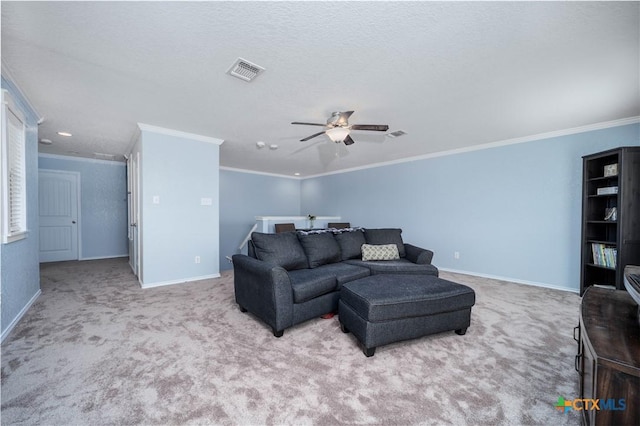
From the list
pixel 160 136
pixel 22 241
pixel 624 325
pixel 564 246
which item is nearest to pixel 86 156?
pixel 160 136

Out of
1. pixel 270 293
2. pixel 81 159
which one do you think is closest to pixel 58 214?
pixel 81 159

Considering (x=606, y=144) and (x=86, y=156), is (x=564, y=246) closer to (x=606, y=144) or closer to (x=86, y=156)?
(x=606, y=144)

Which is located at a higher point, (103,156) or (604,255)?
(103,156)

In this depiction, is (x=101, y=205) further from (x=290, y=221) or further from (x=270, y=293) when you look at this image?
(x=270, y=293)

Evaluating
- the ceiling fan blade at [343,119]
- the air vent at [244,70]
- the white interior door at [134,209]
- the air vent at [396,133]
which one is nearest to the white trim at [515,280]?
the air vent at [396,133]

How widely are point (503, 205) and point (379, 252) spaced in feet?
7.93

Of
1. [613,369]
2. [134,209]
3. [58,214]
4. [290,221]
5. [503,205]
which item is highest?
[503,205]

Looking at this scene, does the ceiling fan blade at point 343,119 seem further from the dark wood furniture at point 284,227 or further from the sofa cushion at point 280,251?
the dark wood furniture at point 284,227

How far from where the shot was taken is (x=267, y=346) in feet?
6.69

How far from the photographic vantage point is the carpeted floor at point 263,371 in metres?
1.36

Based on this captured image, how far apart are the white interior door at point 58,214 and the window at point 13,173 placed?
3.74 m

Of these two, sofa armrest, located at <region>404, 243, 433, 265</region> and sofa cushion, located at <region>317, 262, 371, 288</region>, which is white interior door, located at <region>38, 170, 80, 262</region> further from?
sofa armrest, located at <region>404, 243, 433, 265</region>

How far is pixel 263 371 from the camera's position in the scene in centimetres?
171

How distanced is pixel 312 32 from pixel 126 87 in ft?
6.55
